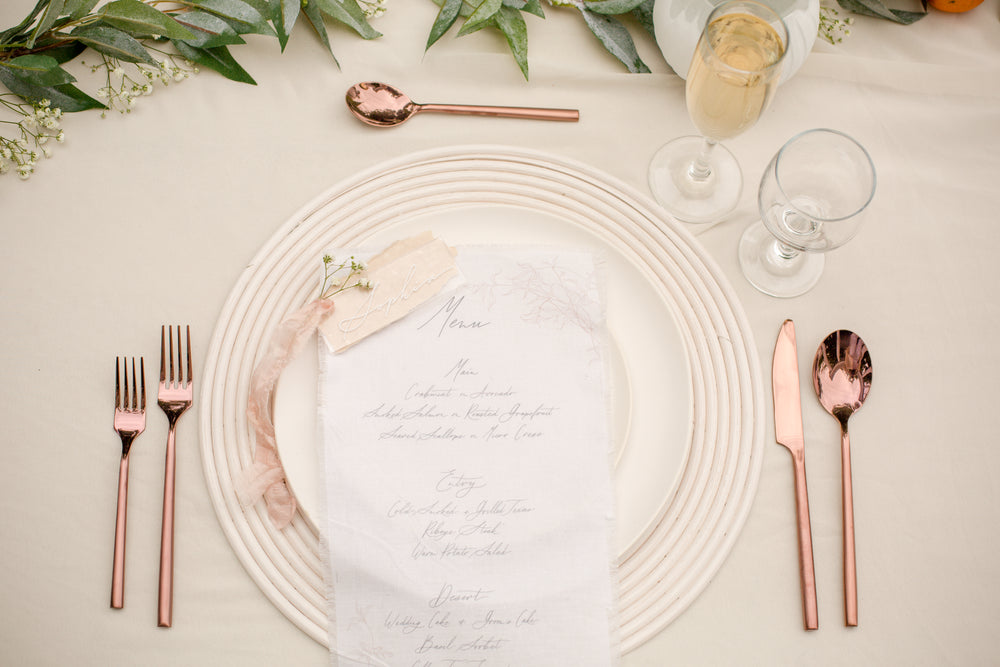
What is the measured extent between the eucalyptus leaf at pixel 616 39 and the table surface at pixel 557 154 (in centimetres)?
3

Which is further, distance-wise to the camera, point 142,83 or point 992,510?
point 142,83

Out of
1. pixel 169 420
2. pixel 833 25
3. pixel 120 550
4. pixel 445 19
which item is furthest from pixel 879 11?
pixel 120 550

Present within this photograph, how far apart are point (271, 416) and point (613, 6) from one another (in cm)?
71

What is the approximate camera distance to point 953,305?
2.77ft

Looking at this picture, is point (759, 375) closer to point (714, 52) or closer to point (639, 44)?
point (714, 52)

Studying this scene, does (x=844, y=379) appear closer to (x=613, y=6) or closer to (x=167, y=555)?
(x=613, y=6)

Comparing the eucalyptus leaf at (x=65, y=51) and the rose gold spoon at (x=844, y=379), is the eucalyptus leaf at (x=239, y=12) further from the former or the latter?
the rose gold spoon at (x=844, y=379)

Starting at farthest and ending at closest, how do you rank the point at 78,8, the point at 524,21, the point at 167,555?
1. the point at 524,21
2. the point at 78,8
3. the point at 167,555

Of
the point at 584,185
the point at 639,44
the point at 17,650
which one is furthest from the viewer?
the point at 639,44

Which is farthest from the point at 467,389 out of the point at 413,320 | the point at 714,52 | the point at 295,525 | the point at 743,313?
the point at 714,52

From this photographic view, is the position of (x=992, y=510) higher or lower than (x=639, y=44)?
lower

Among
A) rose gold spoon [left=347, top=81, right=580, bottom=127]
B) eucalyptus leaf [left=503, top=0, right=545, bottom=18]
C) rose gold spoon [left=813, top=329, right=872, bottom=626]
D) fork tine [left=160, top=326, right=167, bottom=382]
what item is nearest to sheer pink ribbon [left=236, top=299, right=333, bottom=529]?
fork tine [left=160, top=326, right=167, bottom=382]

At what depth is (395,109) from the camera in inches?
34.4

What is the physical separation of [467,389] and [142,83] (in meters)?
0.62
